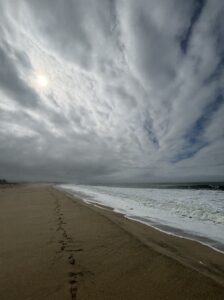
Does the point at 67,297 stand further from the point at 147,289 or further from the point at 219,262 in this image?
the point at 219,262

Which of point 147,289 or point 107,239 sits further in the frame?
point 107,239

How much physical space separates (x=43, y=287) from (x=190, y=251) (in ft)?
12.5

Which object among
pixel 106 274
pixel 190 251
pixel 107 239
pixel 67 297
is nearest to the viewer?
pixel 67 297

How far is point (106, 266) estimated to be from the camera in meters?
4.53

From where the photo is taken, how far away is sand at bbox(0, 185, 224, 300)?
11.4ft

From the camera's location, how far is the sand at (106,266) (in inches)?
137

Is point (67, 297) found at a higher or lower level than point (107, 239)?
lower

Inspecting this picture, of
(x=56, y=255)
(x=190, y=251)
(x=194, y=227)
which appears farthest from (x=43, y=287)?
(x=194, y=227)

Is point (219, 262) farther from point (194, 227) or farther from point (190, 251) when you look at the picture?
point (194, 227)

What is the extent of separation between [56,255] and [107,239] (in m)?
1.97

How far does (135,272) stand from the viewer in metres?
4.22

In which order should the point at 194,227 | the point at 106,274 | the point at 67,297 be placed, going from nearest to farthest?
the point at 67,297 < the point at 106,274 < the point at 194,227

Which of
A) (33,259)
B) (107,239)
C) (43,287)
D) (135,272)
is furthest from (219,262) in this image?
(33,259)

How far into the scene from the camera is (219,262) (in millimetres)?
4707
